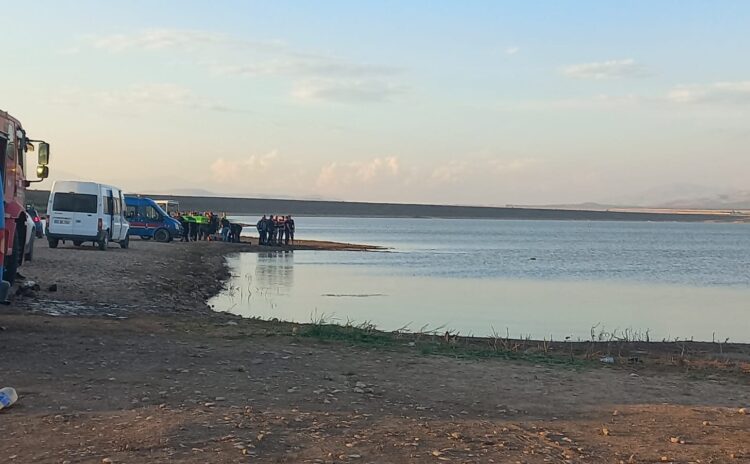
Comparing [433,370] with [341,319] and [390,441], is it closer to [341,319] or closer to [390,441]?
[390,441]

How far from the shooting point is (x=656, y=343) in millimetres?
15594

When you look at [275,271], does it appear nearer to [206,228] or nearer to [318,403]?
[206,228]

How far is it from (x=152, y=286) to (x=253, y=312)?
8.78 feet

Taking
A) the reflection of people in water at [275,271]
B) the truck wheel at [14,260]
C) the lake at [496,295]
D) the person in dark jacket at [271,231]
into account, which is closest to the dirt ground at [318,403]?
the truck wheel at [14,260]

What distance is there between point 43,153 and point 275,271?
16.7 meters

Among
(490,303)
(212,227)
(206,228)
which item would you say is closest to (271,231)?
(206,228)

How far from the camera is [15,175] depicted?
15.5 metres

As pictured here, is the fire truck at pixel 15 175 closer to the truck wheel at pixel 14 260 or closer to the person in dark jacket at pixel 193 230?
the truck wheel at pixel 14 260

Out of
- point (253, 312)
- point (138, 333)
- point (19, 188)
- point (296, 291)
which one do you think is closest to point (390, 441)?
point (138, 333)

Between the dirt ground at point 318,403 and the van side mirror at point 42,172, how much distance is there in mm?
3954

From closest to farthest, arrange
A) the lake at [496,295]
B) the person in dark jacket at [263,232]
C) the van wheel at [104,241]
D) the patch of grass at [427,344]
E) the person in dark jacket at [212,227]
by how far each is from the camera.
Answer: the patch of grass at [427,344], the lake at [496,295], the van wheel at [104,241], the person in dark jacket at [263,232], the person in dark jacket at [212,227]

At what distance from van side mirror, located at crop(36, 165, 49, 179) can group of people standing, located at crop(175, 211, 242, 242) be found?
29247 mm

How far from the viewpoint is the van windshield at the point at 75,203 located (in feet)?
99.5

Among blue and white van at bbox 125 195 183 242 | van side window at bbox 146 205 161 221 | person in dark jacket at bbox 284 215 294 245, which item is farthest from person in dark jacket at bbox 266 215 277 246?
van side window at bbox 146 205 161 221
